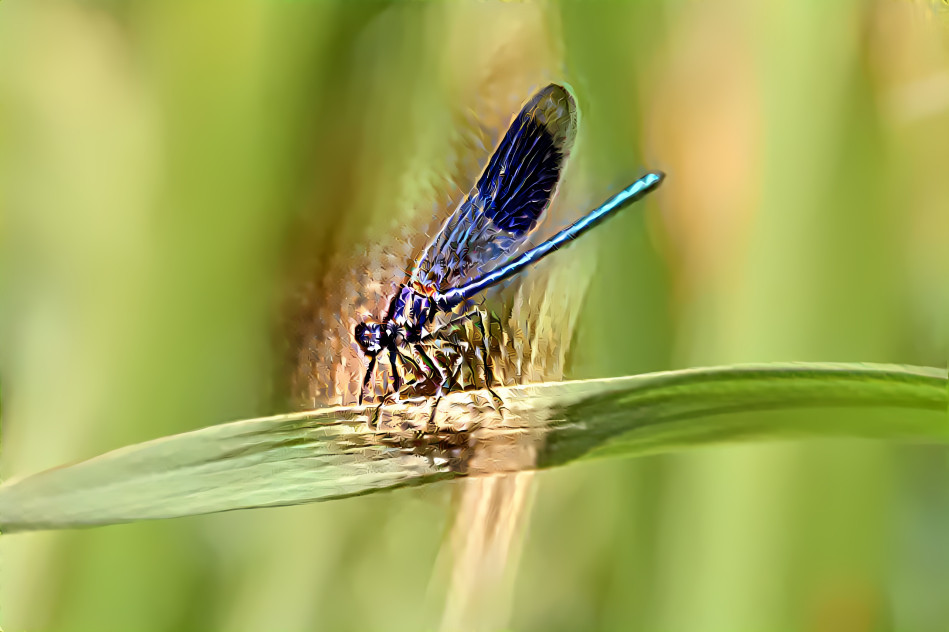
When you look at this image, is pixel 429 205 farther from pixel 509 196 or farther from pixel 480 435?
pixel 480 435

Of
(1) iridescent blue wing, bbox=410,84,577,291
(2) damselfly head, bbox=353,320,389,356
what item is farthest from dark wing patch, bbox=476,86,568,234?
(2) damselfly head, bbox=353,320,389,356

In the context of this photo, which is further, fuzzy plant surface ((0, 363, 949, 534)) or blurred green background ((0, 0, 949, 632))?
blurred green background ((0, 0, 949, 632))

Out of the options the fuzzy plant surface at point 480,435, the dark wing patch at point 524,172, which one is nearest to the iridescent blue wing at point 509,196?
the dark wing patch at point 524,172

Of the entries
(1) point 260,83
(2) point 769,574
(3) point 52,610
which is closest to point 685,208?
(2) point 769,574

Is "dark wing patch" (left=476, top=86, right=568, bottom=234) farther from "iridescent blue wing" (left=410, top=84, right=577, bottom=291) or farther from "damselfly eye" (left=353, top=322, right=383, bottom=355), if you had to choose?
"damselfly eye" (left=353, top=322, right=383, bottom=355)

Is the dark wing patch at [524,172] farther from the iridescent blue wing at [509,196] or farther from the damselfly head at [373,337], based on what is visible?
the damselfly head at [373,337]

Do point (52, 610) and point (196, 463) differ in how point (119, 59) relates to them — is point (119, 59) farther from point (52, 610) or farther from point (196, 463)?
point (52, 610)

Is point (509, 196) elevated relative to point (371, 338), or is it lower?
elevated

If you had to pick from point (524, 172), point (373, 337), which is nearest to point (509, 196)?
point (524, 172)
